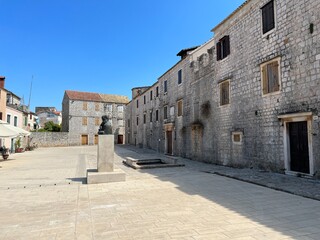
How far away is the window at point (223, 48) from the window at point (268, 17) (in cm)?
277

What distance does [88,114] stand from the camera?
42.6m

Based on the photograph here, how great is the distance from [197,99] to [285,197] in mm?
11534

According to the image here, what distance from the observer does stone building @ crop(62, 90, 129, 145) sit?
41.0 m

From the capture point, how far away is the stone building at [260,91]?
8.43 metres

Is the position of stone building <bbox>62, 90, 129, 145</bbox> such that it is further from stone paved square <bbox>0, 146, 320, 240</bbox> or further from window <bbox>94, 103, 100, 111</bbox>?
stone paved square <bbox>0, 146, 320, 240</bbox>

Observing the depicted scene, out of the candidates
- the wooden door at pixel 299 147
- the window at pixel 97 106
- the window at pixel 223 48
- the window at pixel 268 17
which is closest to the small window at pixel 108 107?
the window at pixel 97 106

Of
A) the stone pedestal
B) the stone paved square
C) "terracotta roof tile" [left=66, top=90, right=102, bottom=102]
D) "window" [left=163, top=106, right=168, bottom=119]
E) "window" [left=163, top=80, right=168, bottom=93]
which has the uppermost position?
"terracotta roof tile" [left=66, top=90, right=102, bottom=102]

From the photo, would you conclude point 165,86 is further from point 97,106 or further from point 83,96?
point 83,96

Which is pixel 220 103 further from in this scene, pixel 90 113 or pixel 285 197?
pixel 90 113

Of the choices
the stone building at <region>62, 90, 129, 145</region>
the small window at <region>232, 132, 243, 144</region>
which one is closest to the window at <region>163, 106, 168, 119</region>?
the small window at <region>232, 132, 243, 144</region>

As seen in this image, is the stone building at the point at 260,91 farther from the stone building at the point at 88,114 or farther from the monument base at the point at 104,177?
the stone building at the point at 88,114

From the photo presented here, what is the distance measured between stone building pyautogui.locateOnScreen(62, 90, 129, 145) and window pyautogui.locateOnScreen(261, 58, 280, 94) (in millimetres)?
35596

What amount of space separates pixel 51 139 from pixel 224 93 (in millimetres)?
31954

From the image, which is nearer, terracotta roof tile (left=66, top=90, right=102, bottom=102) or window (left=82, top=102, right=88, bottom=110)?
terracotta roof tile (left=66, top=90, right=102, bottom=102)
